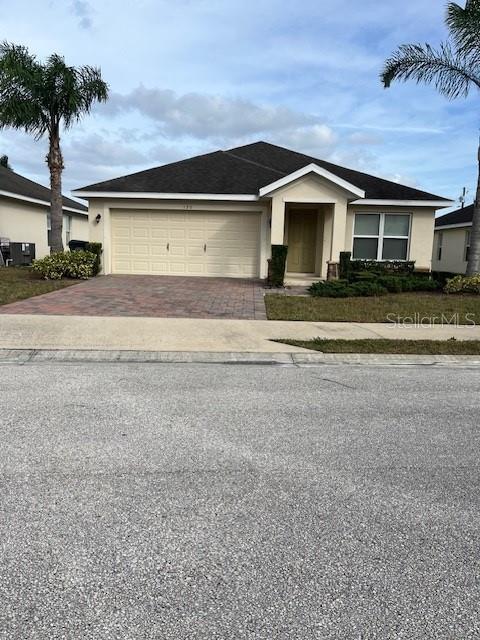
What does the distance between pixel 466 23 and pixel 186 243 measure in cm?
1102

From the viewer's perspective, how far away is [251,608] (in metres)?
2.27

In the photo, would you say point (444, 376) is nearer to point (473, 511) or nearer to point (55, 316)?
point (473, 511)

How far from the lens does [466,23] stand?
13.8 m

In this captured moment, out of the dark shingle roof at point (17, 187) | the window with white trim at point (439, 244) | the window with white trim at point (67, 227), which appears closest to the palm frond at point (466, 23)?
the window with white trim at point (439, 244)

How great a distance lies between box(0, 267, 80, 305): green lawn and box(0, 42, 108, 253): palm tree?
3108 mm

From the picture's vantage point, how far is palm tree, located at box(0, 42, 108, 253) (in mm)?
15781

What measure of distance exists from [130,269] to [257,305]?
27.5ft

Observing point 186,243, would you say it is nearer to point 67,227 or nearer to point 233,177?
point 233,177

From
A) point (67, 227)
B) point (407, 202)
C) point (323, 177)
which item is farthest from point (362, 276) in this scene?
point (67, 227)

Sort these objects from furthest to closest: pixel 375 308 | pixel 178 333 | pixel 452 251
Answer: pixel 452 251 < pixel 375 308 < pixel 178 333

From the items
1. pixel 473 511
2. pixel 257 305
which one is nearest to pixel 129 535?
pixel 473 511

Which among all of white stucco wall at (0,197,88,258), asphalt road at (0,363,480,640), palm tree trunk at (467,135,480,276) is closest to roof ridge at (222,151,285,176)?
palm tree trunk at (467,135,480,276)

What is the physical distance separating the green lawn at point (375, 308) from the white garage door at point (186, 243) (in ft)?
18.3

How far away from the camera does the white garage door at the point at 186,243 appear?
1845 cm
